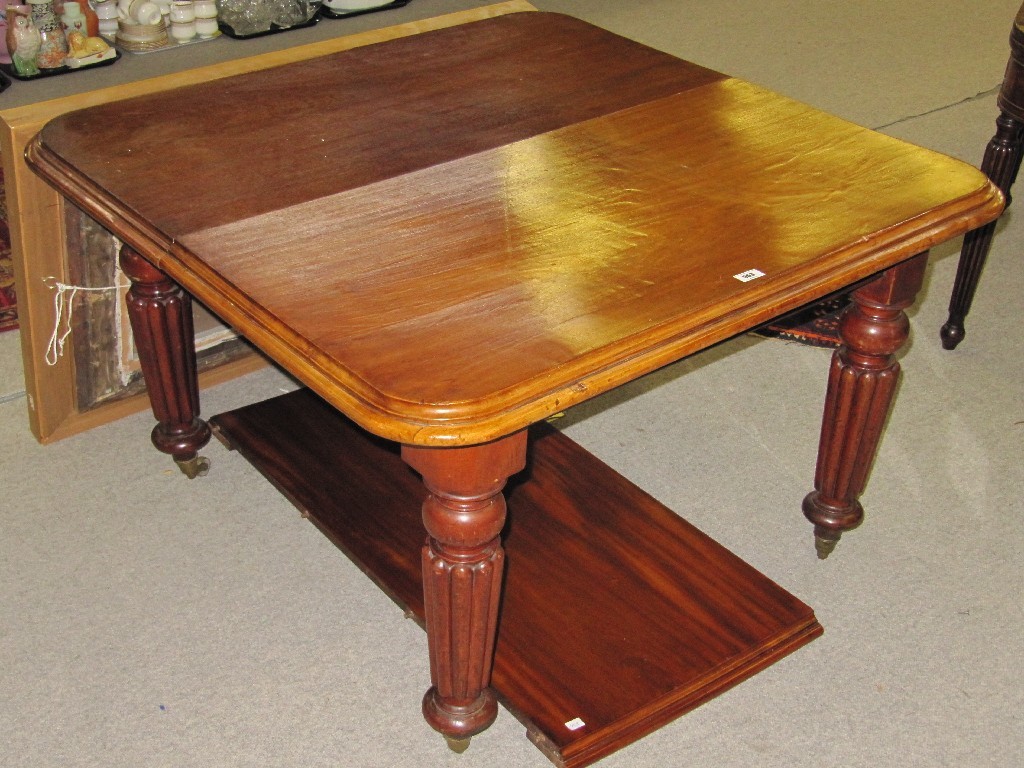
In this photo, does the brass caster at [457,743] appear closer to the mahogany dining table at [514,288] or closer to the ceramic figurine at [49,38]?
the mahogany dining table at [514,288]

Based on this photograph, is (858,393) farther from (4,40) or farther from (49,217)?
(4,40)

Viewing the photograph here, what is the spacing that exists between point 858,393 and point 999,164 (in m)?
0.63

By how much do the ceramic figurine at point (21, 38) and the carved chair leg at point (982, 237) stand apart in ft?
5.03

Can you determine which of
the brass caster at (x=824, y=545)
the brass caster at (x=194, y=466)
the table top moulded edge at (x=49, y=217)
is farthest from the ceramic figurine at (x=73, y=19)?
the brass caster at (x=824, y=545)

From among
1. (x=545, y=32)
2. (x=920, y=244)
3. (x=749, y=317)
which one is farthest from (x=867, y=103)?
(x=749, y=317)

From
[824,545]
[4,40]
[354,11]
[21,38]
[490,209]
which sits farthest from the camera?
[354,11]

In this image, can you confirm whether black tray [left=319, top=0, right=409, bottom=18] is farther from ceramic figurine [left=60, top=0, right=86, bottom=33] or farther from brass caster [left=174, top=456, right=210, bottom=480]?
brass caster [left=174, top=456, right=210, bottom=480]

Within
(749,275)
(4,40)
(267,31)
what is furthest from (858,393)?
(4,40)

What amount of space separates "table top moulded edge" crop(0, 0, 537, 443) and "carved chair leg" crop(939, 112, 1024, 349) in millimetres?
760

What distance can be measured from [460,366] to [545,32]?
3.02 feet

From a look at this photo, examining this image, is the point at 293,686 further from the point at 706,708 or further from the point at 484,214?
the point at 484,214

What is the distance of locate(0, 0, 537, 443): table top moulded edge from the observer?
1725 millimetres

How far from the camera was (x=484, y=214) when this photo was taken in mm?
1418

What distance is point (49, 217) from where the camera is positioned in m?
1.79
